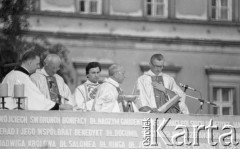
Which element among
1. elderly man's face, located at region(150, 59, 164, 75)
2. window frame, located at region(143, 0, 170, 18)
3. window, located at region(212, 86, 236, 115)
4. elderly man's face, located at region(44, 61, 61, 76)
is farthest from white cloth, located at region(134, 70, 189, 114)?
window frame, located at region(143, 0, 170, 18)

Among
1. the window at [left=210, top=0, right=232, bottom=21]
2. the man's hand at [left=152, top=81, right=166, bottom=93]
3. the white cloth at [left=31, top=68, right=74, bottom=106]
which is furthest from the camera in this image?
the window at [left=210, top=0, right=232, bottom=21]

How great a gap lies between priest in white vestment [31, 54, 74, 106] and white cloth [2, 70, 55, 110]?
101 centimetres

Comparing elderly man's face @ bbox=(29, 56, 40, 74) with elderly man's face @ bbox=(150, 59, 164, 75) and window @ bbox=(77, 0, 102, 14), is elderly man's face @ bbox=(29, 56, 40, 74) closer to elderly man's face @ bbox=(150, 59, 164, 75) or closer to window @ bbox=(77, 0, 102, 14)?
elderly man's face @ bbox=(150, 59, 164, 75)

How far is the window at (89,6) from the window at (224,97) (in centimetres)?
377

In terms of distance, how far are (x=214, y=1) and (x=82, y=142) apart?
69.5 feet

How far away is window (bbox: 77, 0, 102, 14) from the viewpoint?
44.7 m

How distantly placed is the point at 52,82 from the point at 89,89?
3.42 feet

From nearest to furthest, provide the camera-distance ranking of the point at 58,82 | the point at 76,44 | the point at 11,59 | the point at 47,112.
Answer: the point at 47,112, the point at 58,82, the point at 11,59, the point at 76,44

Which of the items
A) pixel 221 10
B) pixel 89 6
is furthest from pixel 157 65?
pixel 221 10

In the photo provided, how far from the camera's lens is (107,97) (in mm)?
26656

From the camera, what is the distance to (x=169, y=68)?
44594 millimetres

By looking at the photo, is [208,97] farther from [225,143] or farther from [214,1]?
[225,143]

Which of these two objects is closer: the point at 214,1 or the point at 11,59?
the point at 11,59

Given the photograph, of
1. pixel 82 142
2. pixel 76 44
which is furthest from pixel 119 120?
pixel 76 44
